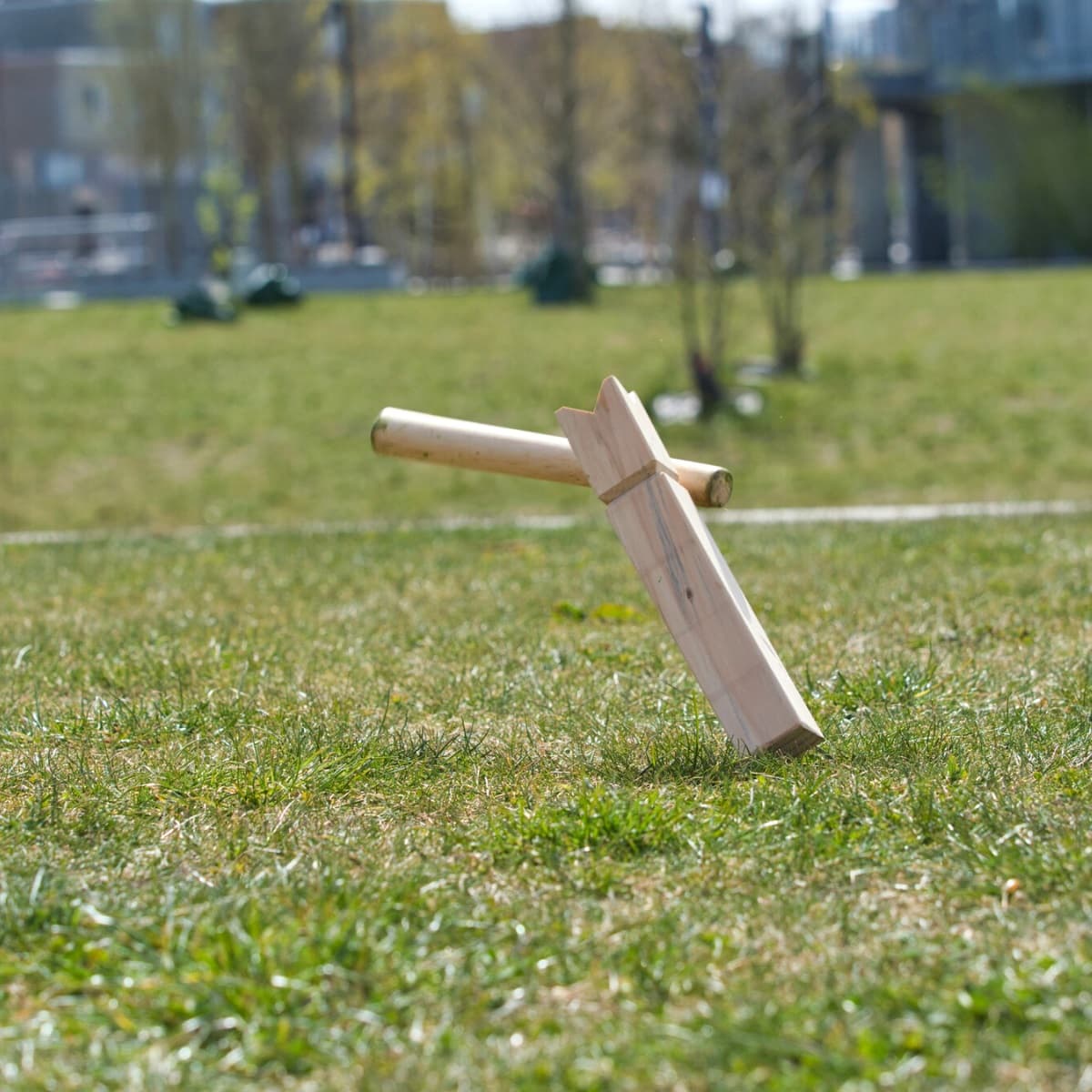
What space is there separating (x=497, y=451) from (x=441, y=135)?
3747 cm

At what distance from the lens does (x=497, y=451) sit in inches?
144

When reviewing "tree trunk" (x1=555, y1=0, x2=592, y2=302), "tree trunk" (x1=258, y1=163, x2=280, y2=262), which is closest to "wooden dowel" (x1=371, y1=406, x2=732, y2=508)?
"tree trunk" (x1=555, y1=0, x2=592, y2=302)

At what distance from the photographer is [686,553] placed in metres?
3.43

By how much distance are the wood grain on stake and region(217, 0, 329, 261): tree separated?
123 feet

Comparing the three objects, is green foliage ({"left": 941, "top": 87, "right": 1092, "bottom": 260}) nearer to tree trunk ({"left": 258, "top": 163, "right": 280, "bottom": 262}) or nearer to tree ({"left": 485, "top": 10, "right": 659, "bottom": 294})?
tree ({"left": 485, "top": 10, "right": 659, "bottom": 294})

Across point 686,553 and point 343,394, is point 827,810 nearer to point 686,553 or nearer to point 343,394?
point 686,553

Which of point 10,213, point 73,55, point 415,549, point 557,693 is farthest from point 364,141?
point 557,693

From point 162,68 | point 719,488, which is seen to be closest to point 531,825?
point 719,488

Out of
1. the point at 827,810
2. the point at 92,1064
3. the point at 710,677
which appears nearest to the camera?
the point at 92,1064

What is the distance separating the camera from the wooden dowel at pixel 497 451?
141 inches

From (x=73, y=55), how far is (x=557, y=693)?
48181mm

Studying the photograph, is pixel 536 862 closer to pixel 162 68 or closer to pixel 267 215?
pixel 267 215

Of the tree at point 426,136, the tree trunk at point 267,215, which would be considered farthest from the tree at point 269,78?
the tree at point 426,136

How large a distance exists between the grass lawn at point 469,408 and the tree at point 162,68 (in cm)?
1897
